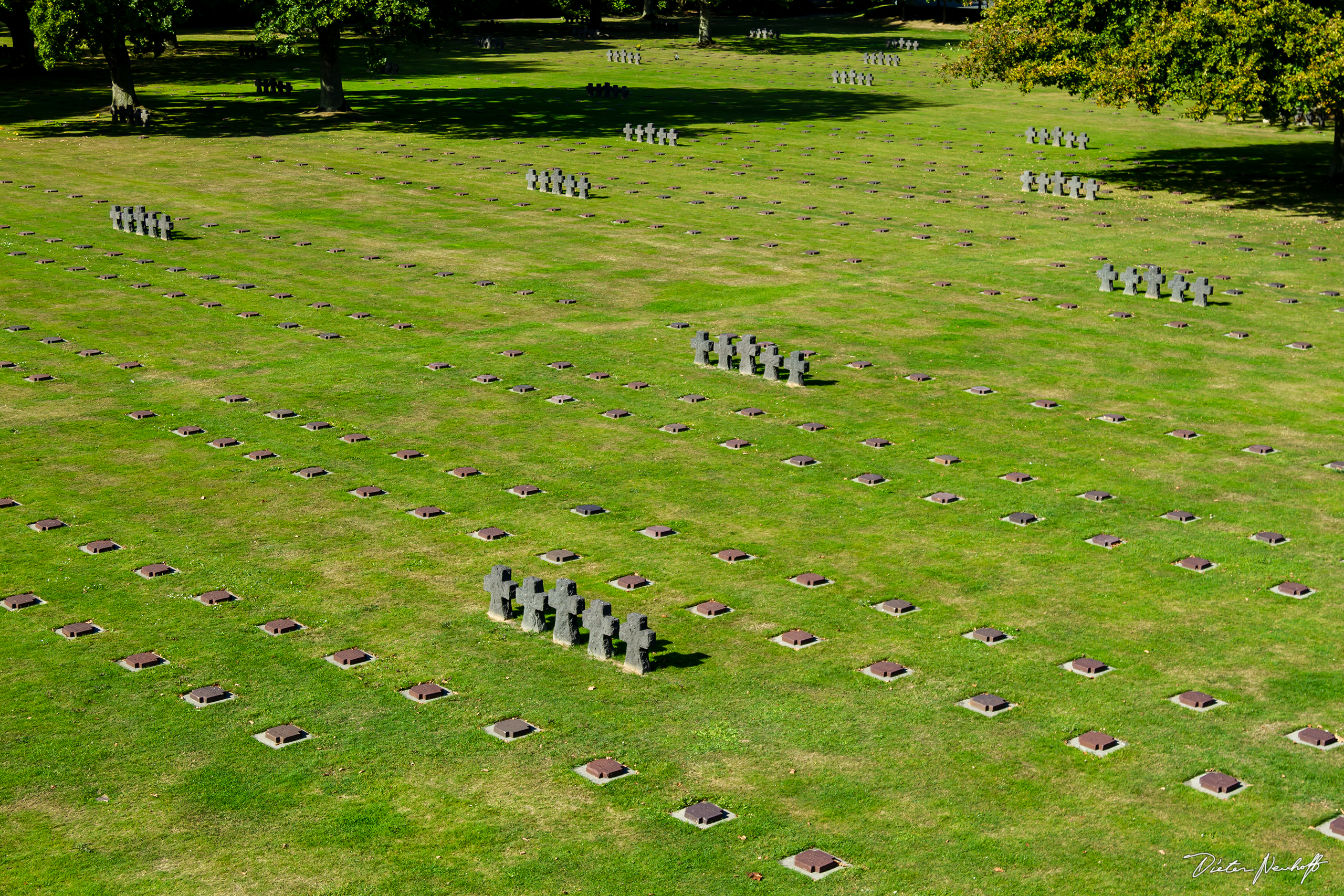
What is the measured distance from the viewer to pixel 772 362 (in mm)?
23969

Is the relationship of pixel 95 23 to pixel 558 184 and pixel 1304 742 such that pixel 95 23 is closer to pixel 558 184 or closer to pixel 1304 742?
pixel 558 184

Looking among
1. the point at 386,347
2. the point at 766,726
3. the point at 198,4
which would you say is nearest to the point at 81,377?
the point at 386,347

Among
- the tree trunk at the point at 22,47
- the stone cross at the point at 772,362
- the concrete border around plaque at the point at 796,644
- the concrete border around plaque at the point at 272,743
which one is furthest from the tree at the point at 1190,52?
the tree trunk at the point at 22,47

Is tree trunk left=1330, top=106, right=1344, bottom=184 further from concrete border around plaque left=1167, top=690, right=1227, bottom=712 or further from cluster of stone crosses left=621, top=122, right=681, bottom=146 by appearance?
concrete border around plaque left=1167, top=690, right=1227, bottom=712

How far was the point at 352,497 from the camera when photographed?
60.6 feet

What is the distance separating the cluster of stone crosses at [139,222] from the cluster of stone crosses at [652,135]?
20267 millimetres

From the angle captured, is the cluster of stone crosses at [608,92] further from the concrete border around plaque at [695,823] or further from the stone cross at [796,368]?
the concrete border around plaque at [695,823]

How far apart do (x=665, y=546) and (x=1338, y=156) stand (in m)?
34.1

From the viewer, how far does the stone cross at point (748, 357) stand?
79.5 feet

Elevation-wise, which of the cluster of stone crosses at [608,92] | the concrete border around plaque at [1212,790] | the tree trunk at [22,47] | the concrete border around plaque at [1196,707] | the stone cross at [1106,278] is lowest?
the concrete border around plaque at [1212,790]

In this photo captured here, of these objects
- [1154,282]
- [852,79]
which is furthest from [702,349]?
[852,79]

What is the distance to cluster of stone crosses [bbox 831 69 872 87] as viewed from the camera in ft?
236

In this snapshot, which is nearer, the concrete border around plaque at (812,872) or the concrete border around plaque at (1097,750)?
the concrete border around plaque at (812,872)

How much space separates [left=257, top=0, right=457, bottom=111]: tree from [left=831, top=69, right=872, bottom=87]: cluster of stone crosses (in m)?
22.9
